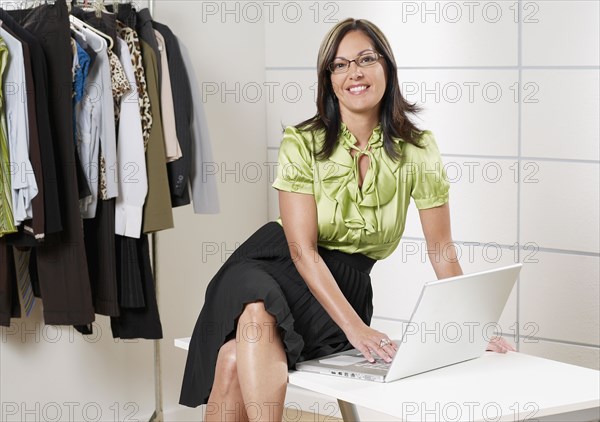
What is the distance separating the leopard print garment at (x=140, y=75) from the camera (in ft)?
10.9

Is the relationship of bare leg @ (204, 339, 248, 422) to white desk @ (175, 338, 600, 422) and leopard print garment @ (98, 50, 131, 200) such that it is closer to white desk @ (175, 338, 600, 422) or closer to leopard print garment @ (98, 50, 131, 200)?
white desk @ (175, 338, 600, 422)

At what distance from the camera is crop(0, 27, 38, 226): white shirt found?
284cm

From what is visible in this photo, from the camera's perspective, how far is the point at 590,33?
11.5 feet

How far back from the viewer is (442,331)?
2035mm

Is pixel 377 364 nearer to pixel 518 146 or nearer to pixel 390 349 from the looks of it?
pixel 390 349

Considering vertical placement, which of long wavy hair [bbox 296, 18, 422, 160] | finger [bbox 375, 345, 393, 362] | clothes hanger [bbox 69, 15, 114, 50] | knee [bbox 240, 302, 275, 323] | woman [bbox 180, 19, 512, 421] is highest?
clothes hanger [bbox 69, 15, 114, 50]

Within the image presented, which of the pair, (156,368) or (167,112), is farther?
(156,368)

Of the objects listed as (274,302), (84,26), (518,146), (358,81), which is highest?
(84,26)

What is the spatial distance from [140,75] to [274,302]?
4.69 ft

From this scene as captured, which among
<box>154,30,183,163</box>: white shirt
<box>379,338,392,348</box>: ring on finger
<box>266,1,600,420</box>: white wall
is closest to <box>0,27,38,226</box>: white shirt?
<box>154,30,183,163</box>: white shirt

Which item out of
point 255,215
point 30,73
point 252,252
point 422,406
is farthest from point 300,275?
point 255,215

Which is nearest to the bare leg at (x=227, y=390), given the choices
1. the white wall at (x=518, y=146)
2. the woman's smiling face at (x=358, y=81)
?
the woman's smiling face at (x=358, y=81)

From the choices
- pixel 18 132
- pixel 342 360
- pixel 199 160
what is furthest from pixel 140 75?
pixel 342 360

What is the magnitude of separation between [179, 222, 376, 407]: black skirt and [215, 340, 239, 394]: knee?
41mm
